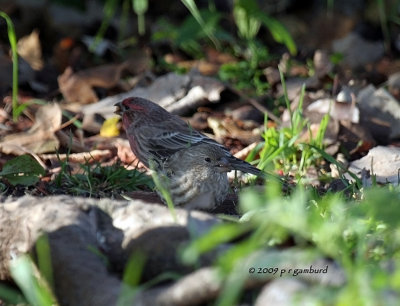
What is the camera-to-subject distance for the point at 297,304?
2.39 meters

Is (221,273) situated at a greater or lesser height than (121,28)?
greater

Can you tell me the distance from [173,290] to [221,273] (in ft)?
1.32

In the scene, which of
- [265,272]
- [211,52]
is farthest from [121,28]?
[265,272]

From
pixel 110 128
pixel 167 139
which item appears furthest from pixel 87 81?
pixel 167 139

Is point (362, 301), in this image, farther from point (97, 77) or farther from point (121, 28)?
point (121, 28)

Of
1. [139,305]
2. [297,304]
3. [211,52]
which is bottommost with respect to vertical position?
[211,52]

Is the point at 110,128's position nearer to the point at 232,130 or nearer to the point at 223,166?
the point at 232,130

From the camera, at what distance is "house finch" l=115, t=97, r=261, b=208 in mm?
4652

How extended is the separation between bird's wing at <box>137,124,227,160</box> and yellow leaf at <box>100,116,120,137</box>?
545 millimetres

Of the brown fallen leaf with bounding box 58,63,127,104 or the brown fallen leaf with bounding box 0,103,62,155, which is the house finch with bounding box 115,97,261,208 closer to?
the brown fallen leaf with bounding box 0,103,62,155

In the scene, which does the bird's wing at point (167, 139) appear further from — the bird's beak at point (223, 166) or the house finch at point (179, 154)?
the bird's beak at point (223, 166)

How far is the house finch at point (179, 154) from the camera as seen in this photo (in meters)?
4.65

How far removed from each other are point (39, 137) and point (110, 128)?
76 cm

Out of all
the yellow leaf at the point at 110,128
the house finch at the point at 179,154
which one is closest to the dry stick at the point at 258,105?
the house finch at the point at 179,154
